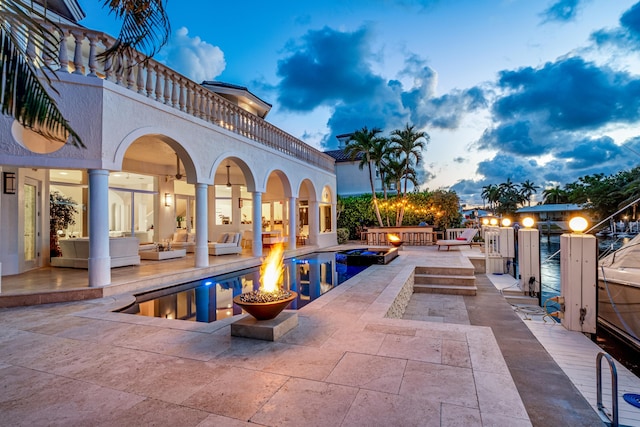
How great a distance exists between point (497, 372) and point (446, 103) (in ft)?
68.6

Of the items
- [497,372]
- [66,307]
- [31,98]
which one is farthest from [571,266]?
[66,307]

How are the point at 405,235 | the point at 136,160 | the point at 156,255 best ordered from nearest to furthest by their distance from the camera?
1. the point at 156,255
2. the point at 136,160
3. the point at 405,235

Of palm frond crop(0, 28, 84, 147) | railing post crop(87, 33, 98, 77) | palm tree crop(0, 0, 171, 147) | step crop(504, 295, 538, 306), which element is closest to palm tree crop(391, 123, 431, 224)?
step crop(504, 295, 538, 306)

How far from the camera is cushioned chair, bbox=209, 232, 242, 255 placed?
11.6 meters

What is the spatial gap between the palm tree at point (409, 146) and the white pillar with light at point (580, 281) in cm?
1511

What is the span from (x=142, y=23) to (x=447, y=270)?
27.7 ft

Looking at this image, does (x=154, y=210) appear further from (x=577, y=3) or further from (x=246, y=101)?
(x=577, y=3)

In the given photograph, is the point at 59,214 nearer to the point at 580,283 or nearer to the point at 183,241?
the point at 183,241

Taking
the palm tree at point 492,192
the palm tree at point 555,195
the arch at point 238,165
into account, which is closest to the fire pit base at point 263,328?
the arch at point 238,165

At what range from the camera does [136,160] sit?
40.1 ft

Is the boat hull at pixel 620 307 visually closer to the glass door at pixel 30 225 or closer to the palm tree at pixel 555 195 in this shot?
the glass door at pixel 30 225

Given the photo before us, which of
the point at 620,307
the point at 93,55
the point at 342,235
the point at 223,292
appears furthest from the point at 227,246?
the point at 620,307

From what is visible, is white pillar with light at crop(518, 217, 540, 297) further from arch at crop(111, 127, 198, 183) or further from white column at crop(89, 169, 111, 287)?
white column at crop(89, 169, 111, 287)

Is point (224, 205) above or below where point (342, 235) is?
above
